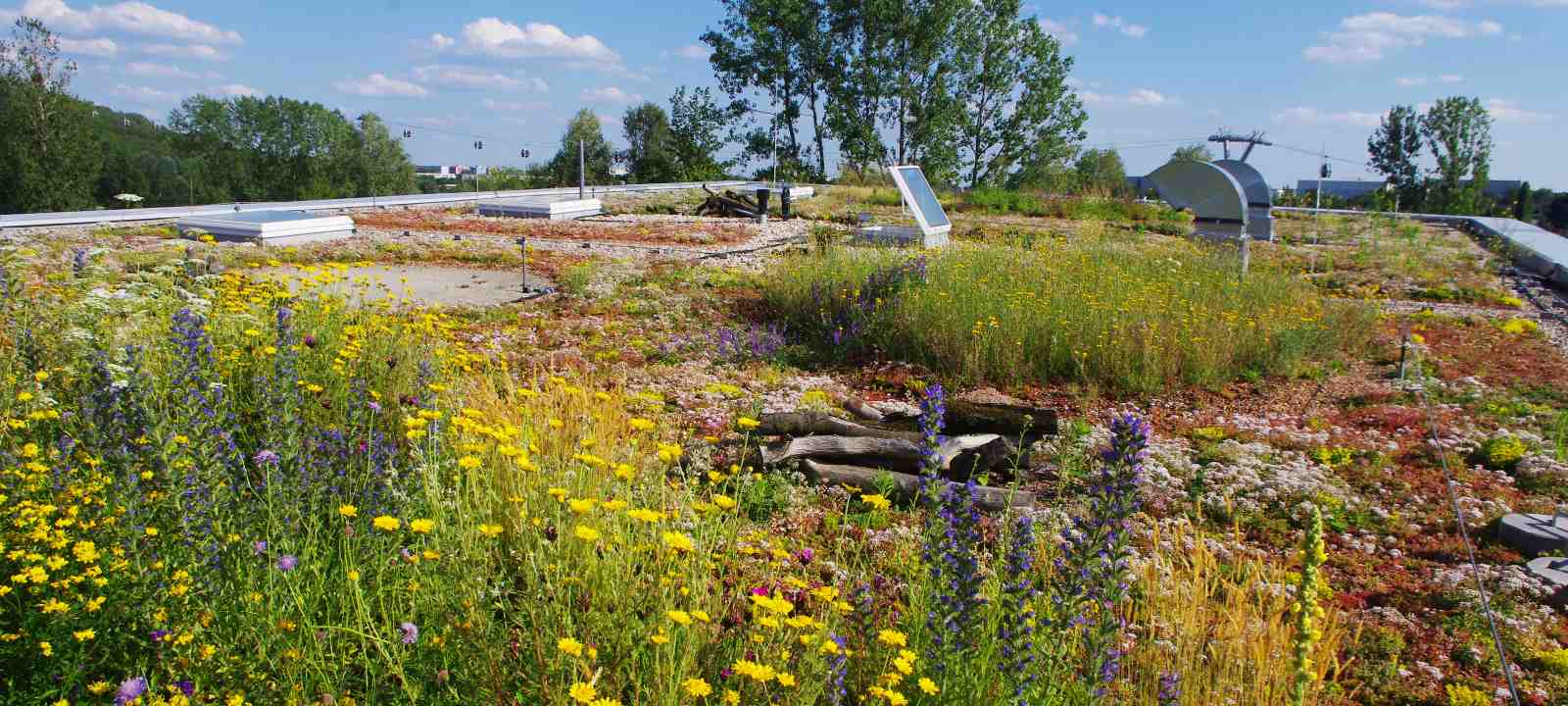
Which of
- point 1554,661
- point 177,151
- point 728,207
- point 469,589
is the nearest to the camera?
point 469,589

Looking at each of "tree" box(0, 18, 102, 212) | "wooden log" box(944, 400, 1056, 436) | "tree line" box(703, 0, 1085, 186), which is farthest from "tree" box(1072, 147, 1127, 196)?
"tree" box(0, 18, 102, 212)

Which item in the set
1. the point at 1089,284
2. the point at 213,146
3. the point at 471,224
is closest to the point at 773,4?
the point at 471,224

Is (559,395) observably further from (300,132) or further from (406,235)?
(300,132)

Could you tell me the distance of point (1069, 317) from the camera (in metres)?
7.03

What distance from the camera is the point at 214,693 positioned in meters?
1.94

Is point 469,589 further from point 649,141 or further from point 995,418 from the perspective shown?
point 649,141

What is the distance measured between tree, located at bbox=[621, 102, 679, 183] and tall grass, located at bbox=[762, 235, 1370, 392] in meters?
33.4

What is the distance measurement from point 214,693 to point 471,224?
48.7ft

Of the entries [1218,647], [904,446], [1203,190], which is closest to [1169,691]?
[1218,647]

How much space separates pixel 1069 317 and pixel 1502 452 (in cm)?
284

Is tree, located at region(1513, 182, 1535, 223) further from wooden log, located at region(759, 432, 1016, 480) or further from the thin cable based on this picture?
wooden log, located at region(759, 432, 1016, 480)

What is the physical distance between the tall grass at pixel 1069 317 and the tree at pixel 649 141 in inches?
1316

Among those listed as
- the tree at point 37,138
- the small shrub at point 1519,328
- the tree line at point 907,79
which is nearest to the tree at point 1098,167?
the tree line at point 907,79

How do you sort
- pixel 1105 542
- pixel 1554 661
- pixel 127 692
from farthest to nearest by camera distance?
pixel 1554 661
pixel 1105 542
pixel 127 692
